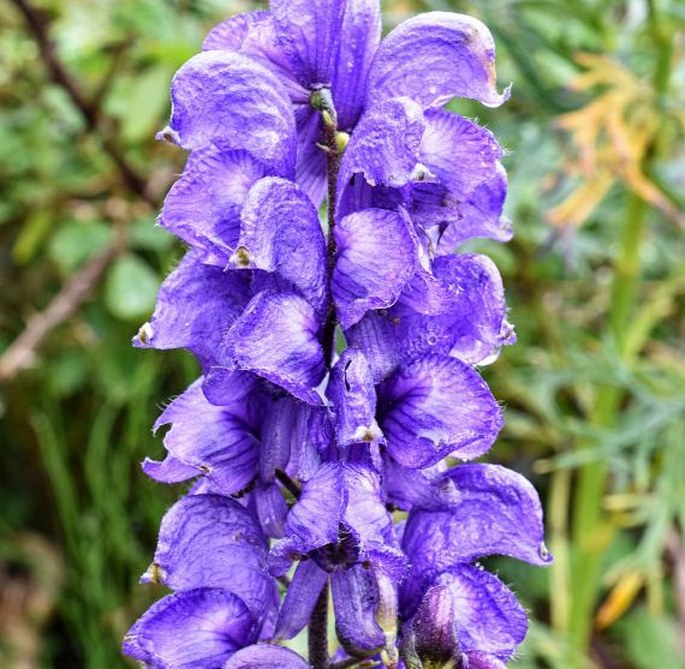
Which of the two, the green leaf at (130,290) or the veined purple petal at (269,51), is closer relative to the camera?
the veined purple petal at (269,51)

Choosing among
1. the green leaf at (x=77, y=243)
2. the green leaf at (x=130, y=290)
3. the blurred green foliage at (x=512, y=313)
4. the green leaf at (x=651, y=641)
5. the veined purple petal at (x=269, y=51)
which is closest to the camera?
the veined purple petal at (x=269, y=51)

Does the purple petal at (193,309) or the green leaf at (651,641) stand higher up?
the purple petal at (193,309)

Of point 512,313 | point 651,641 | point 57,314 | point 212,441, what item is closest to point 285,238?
point 212,441

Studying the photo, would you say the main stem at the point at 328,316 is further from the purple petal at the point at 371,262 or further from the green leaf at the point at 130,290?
the green leaf at the point at 130,290

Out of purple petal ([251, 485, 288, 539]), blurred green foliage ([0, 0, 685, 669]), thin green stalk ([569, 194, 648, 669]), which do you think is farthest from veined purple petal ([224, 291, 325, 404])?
thin green stalk ([569, 194, 648, 669])

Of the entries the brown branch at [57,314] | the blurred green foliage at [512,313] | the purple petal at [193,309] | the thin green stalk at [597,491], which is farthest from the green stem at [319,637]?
the brown branch at [57,314]

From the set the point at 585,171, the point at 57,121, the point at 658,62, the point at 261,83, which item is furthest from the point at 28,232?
the point at 261,83

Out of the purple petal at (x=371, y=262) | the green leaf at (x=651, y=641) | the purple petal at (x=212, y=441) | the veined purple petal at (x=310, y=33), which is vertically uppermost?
the veined purple petal at (x=310, y=33)
